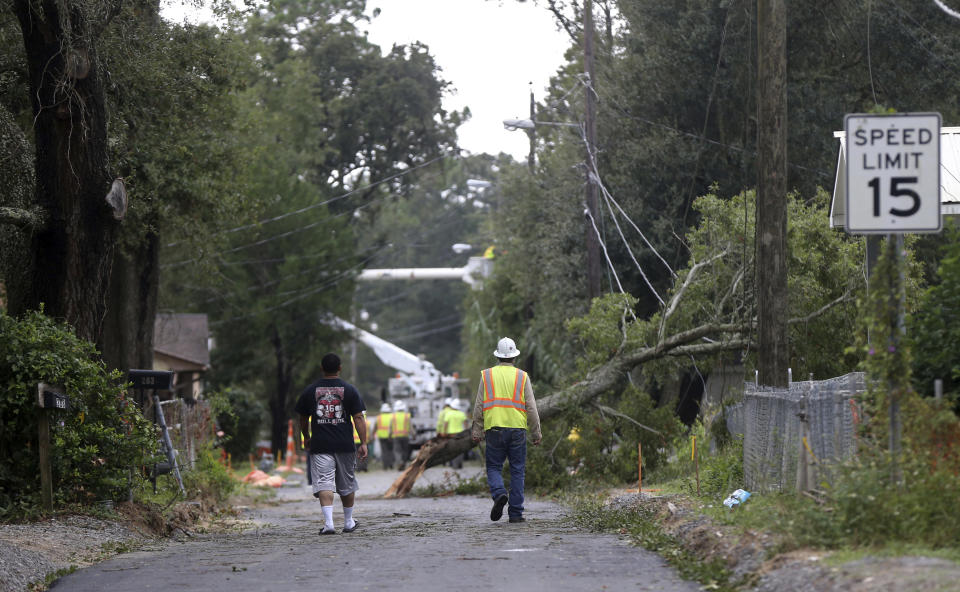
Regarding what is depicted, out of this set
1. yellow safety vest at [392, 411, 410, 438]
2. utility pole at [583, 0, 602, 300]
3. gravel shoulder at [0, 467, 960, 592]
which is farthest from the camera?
yellow safety vest at [392, 411, 410, 438]

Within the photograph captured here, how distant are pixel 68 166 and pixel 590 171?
1405cm

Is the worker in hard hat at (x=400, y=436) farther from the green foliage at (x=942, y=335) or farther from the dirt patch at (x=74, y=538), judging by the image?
the green foliage at (x=942, y=335)

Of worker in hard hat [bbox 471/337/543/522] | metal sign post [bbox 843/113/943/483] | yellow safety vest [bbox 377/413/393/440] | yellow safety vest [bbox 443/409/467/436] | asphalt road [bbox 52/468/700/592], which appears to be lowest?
yellow safety vest [bbox 377/413/393/440]

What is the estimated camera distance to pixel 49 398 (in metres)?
12.7

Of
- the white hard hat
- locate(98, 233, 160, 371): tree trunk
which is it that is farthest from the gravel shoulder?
locate(98, 233, 160, 371): tree trunk

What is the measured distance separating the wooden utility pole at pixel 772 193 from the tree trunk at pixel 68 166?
24.9 ft

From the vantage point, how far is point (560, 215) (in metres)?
32.2

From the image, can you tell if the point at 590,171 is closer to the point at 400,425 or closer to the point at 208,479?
the point at 208,479

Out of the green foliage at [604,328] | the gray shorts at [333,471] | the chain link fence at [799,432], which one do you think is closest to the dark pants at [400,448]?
the green foliage at [604,328]

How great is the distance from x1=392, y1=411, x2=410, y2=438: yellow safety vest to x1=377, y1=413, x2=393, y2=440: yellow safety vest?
0.26m

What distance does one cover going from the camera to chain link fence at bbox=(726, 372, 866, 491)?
388 inches

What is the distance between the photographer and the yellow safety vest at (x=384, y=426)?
37.1 metres

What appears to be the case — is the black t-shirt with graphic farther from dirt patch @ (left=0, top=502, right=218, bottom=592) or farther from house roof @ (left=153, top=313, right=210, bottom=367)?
house roof @ (left=153, top=313, right=210, bottom=367)

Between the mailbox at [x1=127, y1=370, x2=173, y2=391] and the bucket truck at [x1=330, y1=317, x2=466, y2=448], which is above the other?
the mailbox at [x1=127, y1=370, x2=173, y2=391]
